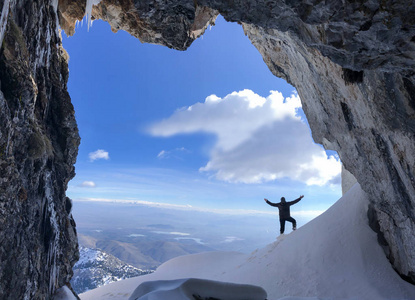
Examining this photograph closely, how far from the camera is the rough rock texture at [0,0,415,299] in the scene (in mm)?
5238

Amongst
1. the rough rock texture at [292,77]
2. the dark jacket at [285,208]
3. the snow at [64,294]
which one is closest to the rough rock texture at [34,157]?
the rough rock texture at [292,77]

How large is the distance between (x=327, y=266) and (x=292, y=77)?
11494 millimetres

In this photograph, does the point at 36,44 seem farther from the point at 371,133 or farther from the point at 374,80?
the point at 371,133

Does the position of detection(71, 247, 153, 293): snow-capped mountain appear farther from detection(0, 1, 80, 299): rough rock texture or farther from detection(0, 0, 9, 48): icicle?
detection(0, 0, 9, 48): icicle

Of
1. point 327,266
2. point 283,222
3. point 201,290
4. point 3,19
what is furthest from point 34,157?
point 283,222

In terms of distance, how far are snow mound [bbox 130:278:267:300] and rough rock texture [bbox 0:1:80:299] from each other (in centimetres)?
544

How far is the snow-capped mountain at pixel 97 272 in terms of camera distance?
500ft

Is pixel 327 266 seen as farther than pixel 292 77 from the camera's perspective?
No

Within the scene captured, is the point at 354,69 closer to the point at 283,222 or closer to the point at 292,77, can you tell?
the point at 292,77

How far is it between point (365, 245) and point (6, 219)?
51.3 ft

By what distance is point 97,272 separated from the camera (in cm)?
16775

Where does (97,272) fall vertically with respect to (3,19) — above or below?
below

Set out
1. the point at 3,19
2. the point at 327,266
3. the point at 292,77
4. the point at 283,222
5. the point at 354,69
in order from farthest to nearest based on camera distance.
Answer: the point at 283,222
the point at 292,77
the point at 327,266
the point at 3,19
the point at 354,69

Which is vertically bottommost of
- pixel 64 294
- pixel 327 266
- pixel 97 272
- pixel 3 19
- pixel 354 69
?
pixel 97 272
